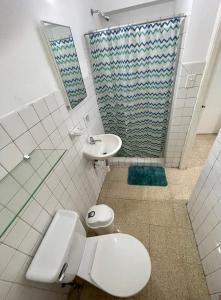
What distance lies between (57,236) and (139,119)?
1671 millimetres

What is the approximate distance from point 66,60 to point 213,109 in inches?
97.8

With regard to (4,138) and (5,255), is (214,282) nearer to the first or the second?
(5,255)

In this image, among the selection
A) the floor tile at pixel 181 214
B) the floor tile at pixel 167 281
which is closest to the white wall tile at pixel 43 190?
the floor tile at pixel 167 281

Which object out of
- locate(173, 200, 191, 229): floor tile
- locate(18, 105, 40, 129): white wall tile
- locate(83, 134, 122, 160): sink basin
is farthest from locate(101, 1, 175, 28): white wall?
locate(173, 200, 191, 229): floor tile

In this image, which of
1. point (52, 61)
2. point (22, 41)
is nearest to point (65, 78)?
point (52, 61)

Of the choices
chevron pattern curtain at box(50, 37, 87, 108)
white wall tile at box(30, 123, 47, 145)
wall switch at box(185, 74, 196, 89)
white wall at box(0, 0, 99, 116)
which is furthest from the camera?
wall switch at box(185, 74, 196, 89)

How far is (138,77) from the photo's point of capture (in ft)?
5.71

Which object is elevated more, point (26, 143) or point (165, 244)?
point (26, 143)

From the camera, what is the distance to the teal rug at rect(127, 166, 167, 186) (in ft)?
6.88

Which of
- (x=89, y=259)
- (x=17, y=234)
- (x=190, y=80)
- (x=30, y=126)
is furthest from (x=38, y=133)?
(x=190, y=80)

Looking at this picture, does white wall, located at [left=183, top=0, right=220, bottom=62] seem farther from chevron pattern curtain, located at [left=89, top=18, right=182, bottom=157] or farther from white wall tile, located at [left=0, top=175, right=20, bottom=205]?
white wall tile, located at [left=0, top=175, right=20, bottom=205]

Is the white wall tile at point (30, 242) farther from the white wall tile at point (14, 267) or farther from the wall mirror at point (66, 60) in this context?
the wall mirror at point (66, 60)

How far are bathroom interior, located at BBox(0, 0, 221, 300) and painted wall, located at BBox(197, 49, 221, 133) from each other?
4 cm

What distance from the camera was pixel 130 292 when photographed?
956mm
